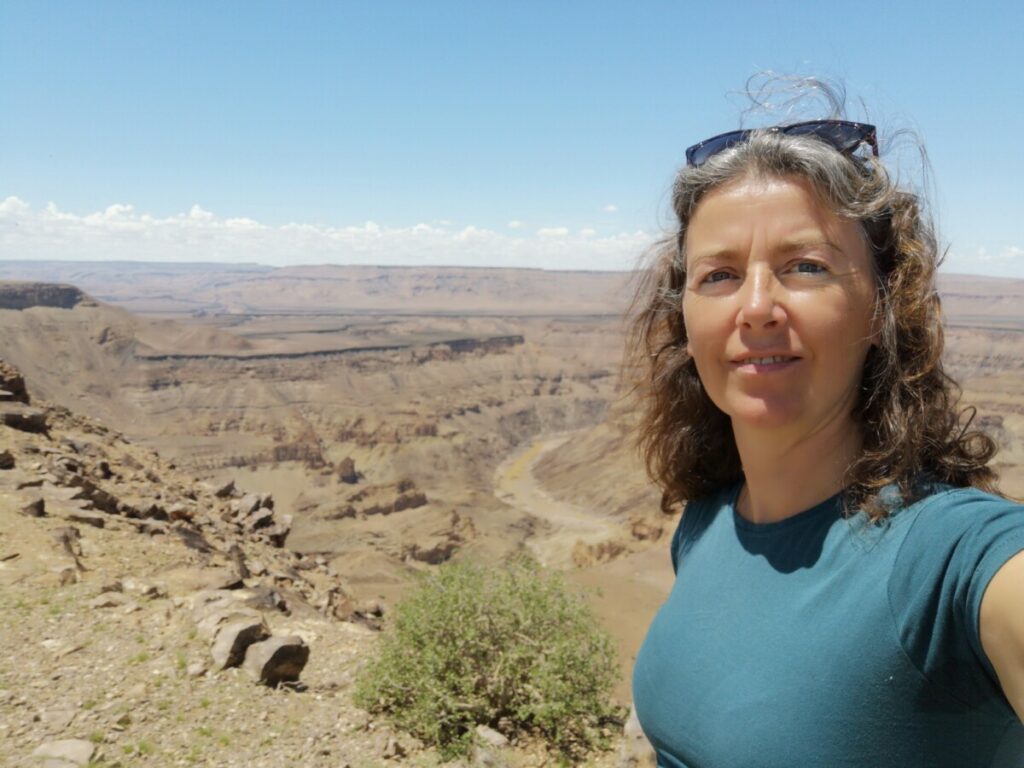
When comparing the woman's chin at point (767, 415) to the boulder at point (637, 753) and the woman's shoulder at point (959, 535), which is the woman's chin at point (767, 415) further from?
the boulder at point (637, 753)

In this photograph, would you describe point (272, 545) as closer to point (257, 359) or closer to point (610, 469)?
point (610, 469)

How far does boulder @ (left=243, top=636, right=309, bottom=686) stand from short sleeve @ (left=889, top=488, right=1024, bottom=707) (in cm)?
583

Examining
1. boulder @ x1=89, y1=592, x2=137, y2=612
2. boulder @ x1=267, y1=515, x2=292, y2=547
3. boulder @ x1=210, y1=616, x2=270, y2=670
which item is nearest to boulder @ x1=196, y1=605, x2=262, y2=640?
boulder @ x1=210, y1=616, x2=270, y2=670

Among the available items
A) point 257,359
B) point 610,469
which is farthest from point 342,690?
point 257,359

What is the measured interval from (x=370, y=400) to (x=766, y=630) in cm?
8802

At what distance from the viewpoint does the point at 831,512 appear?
162 cm

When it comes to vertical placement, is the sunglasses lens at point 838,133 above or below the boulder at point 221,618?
above

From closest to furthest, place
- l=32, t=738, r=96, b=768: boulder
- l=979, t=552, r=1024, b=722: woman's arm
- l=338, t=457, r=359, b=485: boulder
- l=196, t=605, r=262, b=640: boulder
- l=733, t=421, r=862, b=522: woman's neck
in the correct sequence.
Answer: l=979, t=552, r=1024, b=722: woman's arm
l=733, t=421, r=862, b=522: woman's neck
l=32, t=738, r=96, b=768: boulder
l=196, t=605, r=262, b=640: boulder
l=338, t=457, r=359, b=485: boulder

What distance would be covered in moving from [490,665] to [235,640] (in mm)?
2103

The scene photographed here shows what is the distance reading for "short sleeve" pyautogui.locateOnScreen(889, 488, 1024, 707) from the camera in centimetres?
124

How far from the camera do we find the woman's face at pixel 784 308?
162 cm

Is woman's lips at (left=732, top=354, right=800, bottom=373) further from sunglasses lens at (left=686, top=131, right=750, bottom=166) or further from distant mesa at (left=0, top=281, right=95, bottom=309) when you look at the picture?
distant mesa at (left=0, top=281, right=95, bottom=309)

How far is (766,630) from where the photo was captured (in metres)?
1.56

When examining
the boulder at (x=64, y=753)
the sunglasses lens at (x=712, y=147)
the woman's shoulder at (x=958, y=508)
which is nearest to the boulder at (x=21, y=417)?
the boulder at (x=64, y=753)
